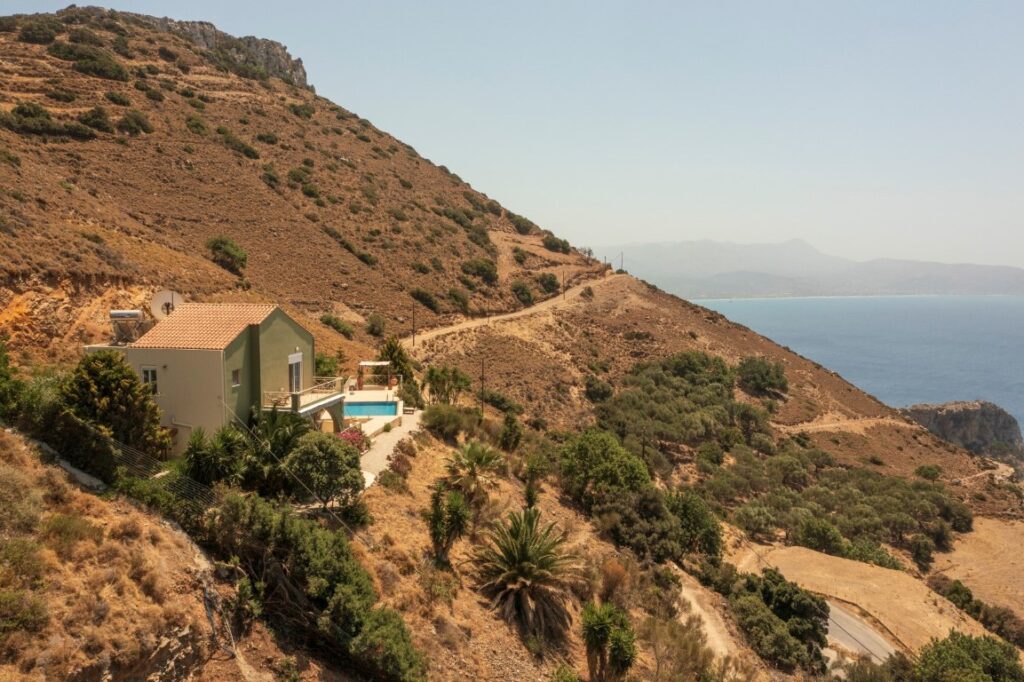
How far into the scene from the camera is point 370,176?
6562 cm

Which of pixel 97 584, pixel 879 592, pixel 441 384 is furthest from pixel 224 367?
pixel 879 592

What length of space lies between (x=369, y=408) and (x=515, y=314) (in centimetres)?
3366

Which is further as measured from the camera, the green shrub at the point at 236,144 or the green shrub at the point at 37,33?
the green shrub at the point at 37,33

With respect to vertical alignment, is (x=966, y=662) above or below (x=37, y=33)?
below

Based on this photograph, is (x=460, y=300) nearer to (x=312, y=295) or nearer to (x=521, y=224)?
(x=312, y=295)

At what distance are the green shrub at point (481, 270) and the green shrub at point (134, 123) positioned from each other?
2909 centimetres

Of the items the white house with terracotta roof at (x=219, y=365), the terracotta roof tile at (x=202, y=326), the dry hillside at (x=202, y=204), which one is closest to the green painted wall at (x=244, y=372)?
the white house with terracotta roof at (x=219, y=365)

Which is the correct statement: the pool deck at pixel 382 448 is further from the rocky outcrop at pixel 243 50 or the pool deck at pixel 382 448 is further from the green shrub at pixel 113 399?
the rocky outcrop at pixel 243 50

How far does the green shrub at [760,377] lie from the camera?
53.7 metres

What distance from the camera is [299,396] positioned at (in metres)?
16.0

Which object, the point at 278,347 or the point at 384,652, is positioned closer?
the point at 384,652

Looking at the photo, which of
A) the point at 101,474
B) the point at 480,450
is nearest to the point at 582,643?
the point at 480,450

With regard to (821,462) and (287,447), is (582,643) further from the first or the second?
(821,462)

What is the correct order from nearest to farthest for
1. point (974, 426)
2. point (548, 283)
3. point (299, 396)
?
point (299, 396)
point (548, 283)
point (974, 426)
